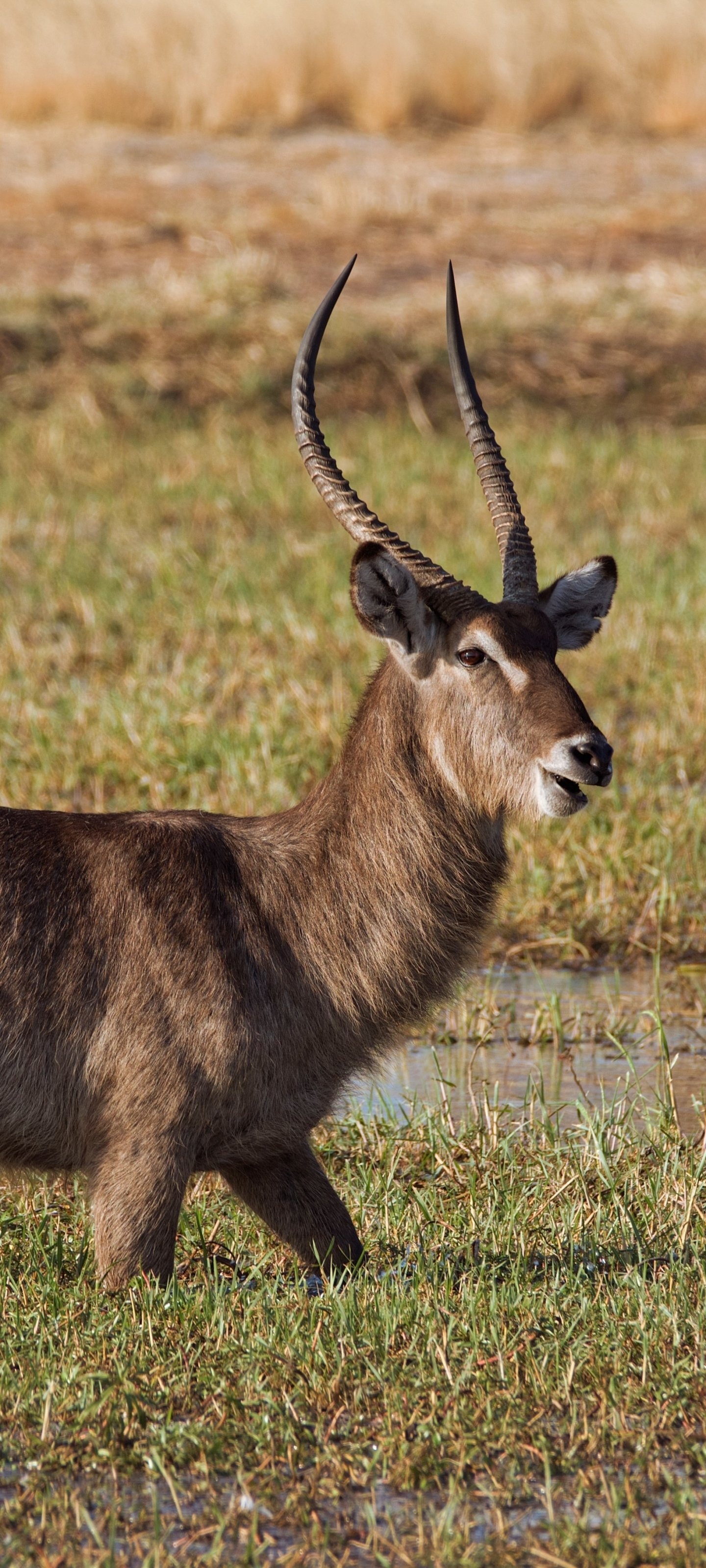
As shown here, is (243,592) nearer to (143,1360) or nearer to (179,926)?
(179,926)

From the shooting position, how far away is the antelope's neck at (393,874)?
4.20 m

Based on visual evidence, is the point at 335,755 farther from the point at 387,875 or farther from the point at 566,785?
the point at 566,785

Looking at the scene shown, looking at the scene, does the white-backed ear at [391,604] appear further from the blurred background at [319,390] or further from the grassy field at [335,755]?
the blurred background at [319,390]

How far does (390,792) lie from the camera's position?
436 centimetres

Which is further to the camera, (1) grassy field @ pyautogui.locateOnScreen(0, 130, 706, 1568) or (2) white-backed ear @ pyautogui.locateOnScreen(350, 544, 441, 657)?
(2) white-backed ear @ pyautogui.locateOnScreen(350, 544, 441, 657)

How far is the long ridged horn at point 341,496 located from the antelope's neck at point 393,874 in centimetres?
24

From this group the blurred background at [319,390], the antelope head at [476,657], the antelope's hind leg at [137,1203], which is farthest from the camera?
the blurred background at [319,390]

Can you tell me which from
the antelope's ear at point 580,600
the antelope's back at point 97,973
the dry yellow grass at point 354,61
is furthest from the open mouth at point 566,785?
the dry yellow grass at point 354,61

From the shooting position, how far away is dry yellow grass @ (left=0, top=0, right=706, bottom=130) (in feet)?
89.6

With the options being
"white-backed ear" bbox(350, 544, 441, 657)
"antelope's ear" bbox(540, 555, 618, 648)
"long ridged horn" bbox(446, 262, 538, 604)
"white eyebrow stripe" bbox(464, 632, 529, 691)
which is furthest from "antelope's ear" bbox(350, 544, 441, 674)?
"antelope's ear" bbox(540, 555, 618, 648)

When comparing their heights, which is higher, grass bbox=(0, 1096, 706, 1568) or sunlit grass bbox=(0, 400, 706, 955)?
sunlit grass bbox=(0, 400, 706, 955)

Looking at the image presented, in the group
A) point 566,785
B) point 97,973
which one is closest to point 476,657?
point 566,785

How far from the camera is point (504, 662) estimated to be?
4199 millimetres

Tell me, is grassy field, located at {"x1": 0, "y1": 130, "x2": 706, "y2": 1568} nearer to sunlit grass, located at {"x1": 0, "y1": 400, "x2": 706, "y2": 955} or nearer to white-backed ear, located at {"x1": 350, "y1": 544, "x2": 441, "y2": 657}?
sunlit grass, located at {"x1": 0, "y1": 400, "x2": 706, "y2": 955}
